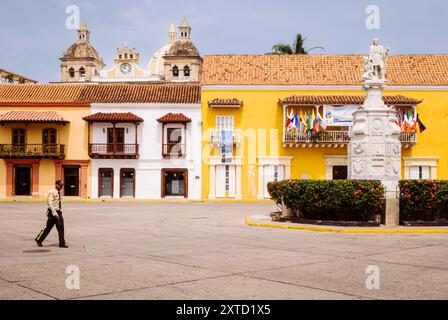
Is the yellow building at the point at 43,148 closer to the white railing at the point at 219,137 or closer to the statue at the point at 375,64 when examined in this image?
the white railing at the point at 219,137

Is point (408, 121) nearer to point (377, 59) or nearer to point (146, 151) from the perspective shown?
point (146, 151)

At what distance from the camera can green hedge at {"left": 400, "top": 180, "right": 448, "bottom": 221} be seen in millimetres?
17906

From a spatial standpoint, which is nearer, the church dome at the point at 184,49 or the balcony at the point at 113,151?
the balcony at the point at 113,151

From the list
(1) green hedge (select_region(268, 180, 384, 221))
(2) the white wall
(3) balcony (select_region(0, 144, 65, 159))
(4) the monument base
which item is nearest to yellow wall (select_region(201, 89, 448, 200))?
(2) the white wall

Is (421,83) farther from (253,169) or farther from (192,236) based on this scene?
(192,236)

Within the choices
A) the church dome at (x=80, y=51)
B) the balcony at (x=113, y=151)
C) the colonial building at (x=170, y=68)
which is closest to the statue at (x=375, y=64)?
the balcony at (x=113, y=151)

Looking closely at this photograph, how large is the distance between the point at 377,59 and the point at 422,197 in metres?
4.99

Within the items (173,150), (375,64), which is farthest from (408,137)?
(375,64)

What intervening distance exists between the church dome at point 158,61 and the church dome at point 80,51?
34.0 ft

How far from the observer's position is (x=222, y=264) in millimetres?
10539

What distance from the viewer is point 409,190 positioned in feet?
59.2

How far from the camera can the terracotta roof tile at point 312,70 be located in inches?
1618
